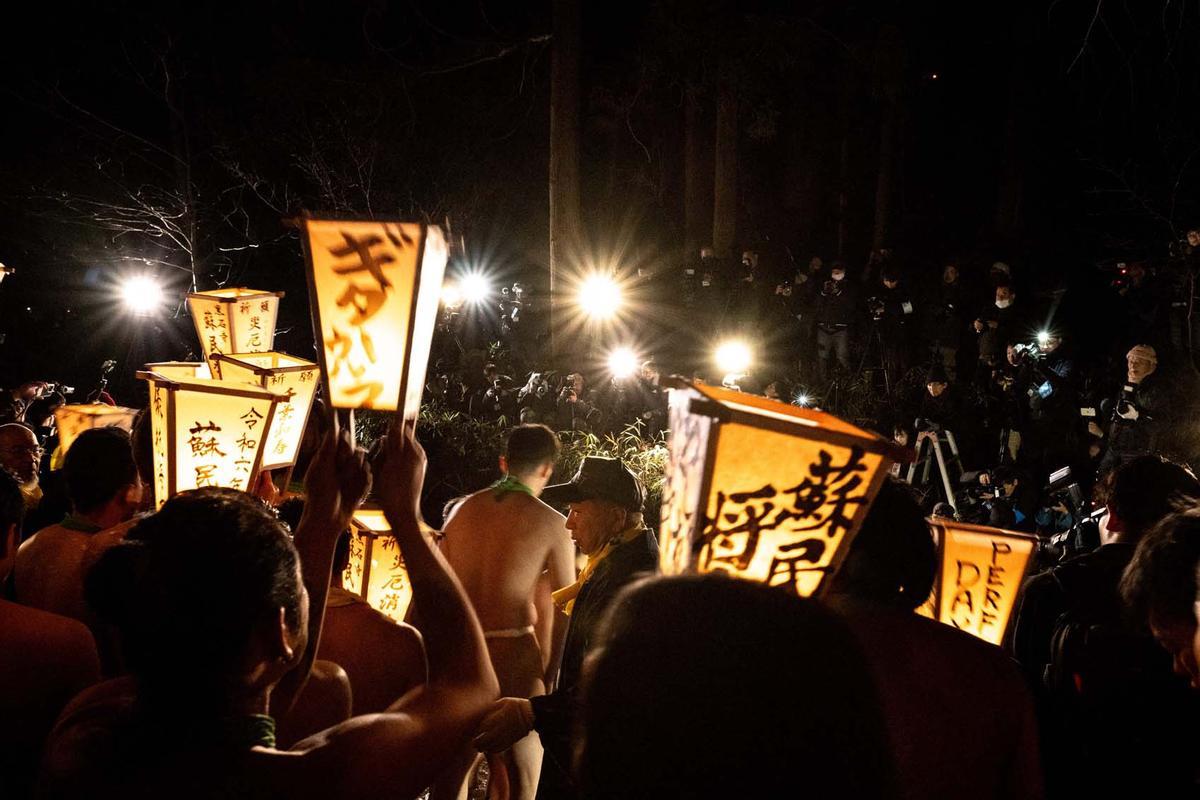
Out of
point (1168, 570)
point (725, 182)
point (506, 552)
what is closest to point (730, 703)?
point (1168, 570)

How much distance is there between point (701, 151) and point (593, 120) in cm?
354

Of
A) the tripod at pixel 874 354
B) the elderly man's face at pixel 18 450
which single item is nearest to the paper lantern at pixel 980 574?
the elderly man's face at pixel 18 450

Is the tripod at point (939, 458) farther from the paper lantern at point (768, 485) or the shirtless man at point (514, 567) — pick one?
the paper lantern at point (768, 485)

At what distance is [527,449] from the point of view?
5.07 m

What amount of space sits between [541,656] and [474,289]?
43.4ft

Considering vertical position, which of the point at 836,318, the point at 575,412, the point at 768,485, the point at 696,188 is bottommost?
the point at 575,412

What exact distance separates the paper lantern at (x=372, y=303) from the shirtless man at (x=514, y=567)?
8.33ft

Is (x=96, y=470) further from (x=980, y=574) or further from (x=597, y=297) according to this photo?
(x=597, y=297)

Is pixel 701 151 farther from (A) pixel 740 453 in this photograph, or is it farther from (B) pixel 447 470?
(A) pixel 740 453

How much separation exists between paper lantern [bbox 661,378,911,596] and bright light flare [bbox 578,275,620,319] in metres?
12.9

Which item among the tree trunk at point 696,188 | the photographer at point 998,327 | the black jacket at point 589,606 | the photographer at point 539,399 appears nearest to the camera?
the black jacket at point 589,606

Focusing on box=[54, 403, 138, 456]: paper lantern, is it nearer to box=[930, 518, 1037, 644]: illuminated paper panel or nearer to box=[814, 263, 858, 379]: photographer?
box=[930, 518, 1037, 644]: illuminated paper panel

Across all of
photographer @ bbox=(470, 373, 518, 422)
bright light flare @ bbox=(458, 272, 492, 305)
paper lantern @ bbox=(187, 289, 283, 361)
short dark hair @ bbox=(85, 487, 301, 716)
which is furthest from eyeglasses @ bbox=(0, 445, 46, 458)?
bright light flare @ bbox=(458, 272, 492, 305)

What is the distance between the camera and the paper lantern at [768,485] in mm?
1989
